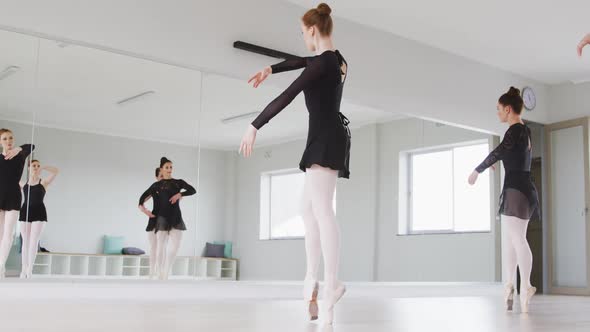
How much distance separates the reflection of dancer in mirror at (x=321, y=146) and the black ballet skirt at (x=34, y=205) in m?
2.87

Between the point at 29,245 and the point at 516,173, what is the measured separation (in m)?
3.66

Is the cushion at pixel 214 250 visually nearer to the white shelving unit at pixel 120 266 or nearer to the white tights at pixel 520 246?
the white shelving unit at pixel 120 266

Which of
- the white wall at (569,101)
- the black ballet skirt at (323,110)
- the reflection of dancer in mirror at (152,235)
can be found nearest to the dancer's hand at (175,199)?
the reflection of dancer in mirror at (152,235)

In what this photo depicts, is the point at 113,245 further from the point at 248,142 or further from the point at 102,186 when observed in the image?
the point at 248,142

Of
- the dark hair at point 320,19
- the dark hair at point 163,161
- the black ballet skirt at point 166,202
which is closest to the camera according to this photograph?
the dark hair at point 320,19

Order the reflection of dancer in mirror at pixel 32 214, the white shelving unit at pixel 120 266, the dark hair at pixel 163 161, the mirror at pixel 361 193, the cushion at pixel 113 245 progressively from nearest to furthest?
1. the reflection of dancer in mirror at pixel 32 214
2. the white shelving unit at pixel 120 266
3. the cushion at pixel 113 245
4. the dark hair at pixel 163 161
5. the mirror at pixel 361 193

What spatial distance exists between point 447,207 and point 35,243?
4.72 meters

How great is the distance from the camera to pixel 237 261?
6.40 m

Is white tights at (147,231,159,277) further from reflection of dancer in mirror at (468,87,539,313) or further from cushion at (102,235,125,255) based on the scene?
reflection of dancer in mirror at (468,87,539,313)

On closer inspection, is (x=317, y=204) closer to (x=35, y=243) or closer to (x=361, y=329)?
(x=361, y=329)

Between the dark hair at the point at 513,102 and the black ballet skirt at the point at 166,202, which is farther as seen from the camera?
the black ballet skirt at the point at 166,202

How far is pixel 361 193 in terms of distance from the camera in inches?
291

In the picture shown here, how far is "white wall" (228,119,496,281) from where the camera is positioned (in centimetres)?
671

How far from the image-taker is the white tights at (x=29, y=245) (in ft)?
16.5
